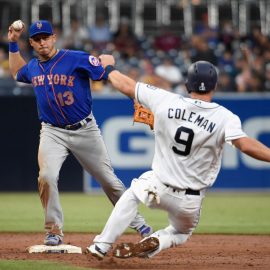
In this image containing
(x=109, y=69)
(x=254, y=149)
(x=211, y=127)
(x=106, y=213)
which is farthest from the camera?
(x=106, y=213)

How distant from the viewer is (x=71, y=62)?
27.1 feet

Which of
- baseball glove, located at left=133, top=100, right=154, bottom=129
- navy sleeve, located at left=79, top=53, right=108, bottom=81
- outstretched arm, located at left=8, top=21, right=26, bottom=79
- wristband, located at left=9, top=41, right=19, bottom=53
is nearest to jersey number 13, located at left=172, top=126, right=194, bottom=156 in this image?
baseball glove, located at left=133, top=100, right=154, bottom=129

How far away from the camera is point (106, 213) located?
12.5 metres

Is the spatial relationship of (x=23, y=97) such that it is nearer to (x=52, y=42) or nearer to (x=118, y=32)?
(x=118, y=32)

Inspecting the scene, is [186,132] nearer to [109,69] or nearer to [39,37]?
[109,69]

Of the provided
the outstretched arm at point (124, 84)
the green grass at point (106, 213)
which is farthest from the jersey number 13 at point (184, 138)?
the green grass at point (106, 213)

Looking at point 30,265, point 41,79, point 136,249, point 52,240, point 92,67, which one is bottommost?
point 52,240

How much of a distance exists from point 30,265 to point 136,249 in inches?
35.5

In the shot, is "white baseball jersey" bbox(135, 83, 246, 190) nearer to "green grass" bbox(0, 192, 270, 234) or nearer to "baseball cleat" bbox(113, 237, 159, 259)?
"baseball cleat" bbox(113, 237, 159, 259)

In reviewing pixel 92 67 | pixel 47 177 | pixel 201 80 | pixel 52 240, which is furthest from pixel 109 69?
pixel 52 240

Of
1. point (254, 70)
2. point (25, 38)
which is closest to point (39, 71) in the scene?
point (254, 70)

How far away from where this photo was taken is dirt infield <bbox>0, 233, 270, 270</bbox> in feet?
23.5

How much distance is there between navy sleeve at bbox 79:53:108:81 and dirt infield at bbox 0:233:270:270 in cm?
173

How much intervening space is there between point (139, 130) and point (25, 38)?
180 inches
